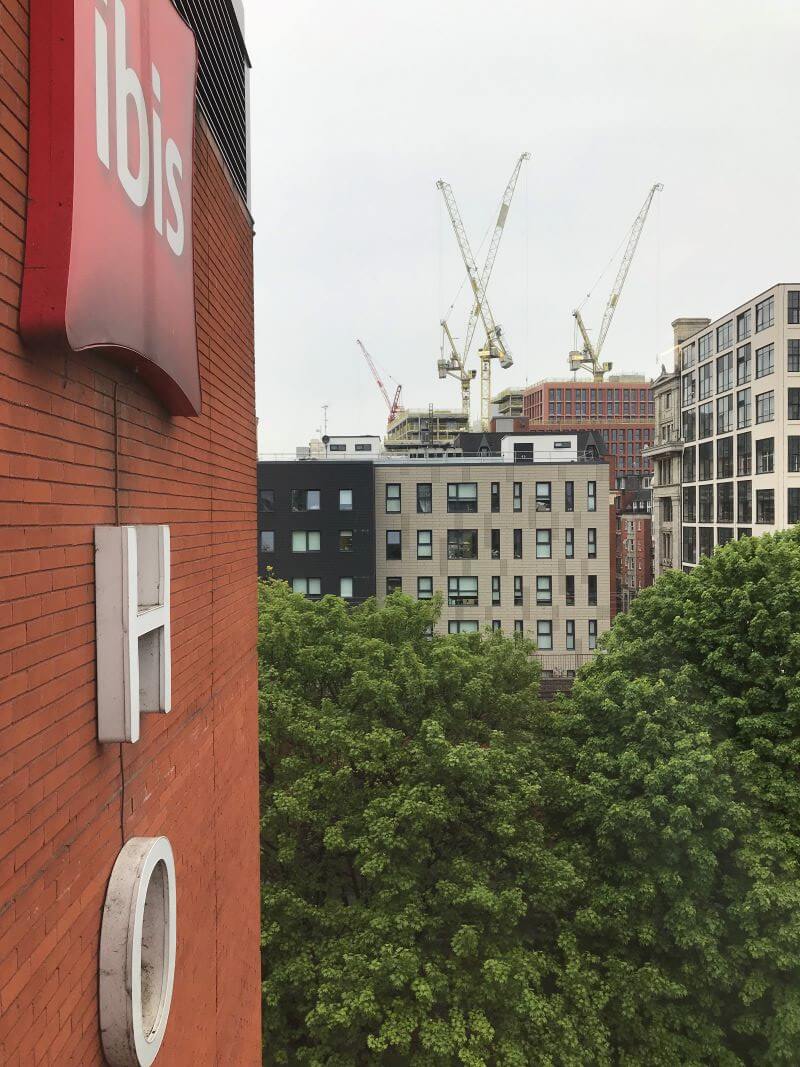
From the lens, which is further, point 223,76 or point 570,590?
point 570,590

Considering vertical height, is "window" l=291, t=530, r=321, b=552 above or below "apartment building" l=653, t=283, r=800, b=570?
below

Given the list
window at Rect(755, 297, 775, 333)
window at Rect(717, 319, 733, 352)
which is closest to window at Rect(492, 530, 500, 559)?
window at Rect(755, 297, 775, 333)

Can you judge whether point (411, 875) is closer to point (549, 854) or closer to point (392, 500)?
point (549, 854)

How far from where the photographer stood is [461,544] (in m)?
45.5

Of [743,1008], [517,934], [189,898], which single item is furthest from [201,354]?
[743,1008]

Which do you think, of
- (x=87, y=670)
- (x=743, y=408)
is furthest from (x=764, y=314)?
(x=87, y=670)

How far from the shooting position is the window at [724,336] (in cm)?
5672

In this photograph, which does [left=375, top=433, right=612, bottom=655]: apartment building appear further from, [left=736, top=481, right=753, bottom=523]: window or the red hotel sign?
the red hotel sign

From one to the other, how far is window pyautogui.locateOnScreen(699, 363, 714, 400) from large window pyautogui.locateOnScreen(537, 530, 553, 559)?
25.1 meters

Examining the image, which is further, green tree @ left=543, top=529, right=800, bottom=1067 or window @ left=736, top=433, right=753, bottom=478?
window @ left=736, top=433, right=753, bottom=478

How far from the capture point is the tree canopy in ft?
44.8

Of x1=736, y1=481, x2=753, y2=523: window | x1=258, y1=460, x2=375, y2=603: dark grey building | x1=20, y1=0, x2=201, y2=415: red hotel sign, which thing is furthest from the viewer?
x1=736, y1=481, x2=753, y2=523: window

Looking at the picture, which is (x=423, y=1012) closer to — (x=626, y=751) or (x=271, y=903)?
(x=271, y=903)

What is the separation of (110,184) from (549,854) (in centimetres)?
1523
